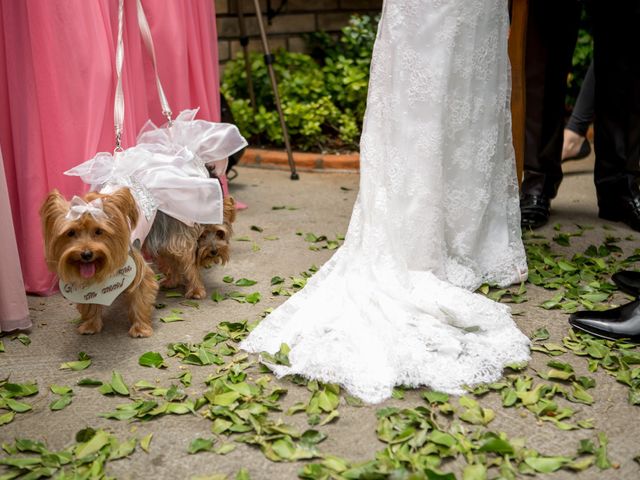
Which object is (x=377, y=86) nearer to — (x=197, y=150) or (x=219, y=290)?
(x=197, y=150)

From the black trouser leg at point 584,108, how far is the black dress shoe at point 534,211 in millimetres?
1599

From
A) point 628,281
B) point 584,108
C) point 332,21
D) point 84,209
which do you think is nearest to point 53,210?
point 84,209

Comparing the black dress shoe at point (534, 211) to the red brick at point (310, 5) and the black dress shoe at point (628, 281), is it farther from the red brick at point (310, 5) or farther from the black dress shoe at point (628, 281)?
the red brick at point (310, 5)

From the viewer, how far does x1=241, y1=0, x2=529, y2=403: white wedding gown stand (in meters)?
2.75

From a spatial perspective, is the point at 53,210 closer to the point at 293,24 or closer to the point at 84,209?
the point at 84,209

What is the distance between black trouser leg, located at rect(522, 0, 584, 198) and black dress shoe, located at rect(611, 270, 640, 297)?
1.12m

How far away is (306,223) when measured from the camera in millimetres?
4562

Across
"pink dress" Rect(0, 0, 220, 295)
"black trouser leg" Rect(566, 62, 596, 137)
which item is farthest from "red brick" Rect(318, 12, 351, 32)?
"pink dress" Rect(0, 0, 220, 295)

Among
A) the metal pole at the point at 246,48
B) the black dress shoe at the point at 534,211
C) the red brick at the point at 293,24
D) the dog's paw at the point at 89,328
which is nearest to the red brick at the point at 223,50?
the red brick at the point at 293,24

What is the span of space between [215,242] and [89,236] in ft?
2.63

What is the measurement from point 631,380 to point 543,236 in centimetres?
181

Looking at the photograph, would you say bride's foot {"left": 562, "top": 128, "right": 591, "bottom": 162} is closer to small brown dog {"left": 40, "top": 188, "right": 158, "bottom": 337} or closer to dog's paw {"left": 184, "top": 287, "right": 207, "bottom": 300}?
dog's paw {"left": 184, "top": 287, "right": 207, "bottom": 300}

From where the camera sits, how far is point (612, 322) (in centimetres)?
285

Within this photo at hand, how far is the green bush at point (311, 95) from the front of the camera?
6.38 metres
